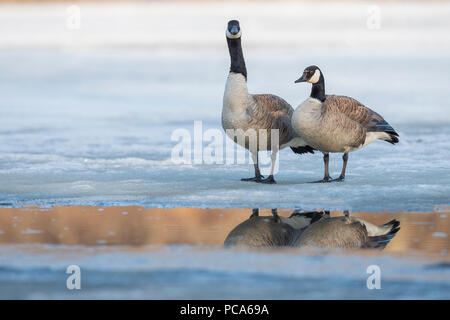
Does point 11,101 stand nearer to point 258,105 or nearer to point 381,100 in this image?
point 381,100

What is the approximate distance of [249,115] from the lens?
27.6 ft

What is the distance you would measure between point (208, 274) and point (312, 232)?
4.51 ft

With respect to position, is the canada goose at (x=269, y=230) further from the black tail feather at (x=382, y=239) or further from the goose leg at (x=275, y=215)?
the black tail feather at (x=382, y=239)

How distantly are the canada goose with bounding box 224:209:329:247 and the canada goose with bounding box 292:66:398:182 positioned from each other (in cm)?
146

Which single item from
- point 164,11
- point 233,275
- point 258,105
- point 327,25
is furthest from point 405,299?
point 164,11

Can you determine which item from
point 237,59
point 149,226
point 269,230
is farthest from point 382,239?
point 237,59

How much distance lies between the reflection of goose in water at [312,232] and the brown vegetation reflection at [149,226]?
0.11 meters

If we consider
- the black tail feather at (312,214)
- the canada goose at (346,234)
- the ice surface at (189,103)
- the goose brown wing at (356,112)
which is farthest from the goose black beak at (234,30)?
the canada goose at (346,234)

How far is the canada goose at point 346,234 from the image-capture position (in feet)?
19.7

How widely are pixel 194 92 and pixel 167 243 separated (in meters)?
11.6

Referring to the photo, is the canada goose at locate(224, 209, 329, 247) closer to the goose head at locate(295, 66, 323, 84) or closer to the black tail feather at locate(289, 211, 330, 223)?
the black tail feather at locate(289, 211, 330, 223)

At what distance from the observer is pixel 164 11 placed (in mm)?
44656

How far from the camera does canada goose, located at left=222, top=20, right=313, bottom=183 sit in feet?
27.6

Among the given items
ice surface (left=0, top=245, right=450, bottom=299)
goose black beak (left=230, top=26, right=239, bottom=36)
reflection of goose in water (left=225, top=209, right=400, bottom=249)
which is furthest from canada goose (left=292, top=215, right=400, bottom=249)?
goose black beak (left=230, top=26, right=239, bottom=36)
